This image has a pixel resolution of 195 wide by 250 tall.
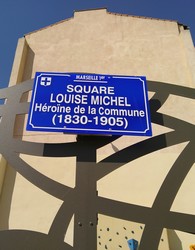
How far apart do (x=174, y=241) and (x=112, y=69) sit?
5.50 m

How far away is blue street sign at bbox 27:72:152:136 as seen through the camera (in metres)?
2.75

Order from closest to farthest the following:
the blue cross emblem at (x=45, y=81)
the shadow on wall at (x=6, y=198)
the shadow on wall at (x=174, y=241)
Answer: the blue cross emblem at (x=45, y=81), the shadow on wall at (x=174, y=241), the shadow on wall at (x=6, y=198)

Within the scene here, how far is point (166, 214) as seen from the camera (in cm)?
226

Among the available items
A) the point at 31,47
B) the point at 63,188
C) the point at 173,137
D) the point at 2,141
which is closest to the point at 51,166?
the point at 2,141

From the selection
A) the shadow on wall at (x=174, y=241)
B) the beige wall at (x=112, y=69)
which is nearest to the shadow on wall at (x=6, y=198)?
the beige wall at (x=112, y=69)

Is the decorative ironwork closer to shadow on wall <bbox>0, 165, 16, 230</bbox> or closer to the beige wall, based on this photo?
the beige wall

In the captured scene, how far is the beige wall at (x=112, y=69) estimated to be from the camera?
5270 mm

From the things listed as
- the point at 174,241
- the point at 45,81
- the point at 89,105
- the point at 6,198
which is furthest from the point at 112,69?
the point at 174,241

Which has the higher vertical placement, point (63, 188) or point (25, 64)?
point (25, 64)

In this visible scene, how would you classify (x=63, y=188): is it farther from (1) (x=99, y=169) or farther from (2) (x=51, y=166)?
(2) (x=51, y=166)

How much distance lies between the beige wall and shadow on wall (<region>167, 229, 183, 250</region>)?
11 centimetres

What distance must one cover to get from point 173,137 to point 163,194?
772mm

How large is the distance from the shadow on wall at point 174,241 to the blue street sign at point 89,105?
10.4 ft

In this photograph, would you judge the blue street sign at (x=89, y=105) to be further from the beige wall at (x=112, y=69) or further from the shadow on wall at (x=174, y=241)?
the shadow on wall at (x=174, y=241)
